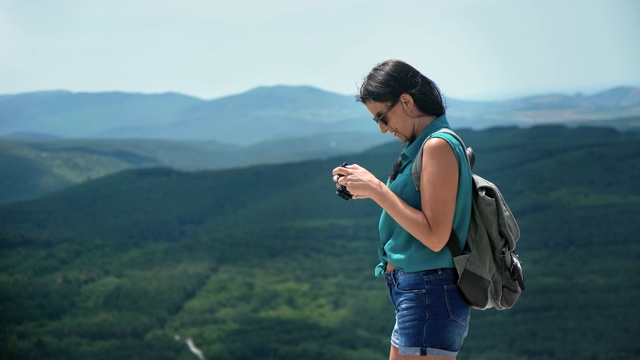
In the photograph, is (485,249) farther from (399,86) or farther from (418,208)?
(399,86)

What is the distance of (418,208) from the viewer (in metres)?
2.27

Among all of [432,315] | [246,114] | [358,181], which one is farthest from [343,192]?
[246,114]

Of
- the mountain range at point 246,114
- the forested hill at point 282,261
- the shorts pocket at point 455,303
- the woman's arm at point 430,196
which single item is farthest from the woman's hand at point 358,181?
the mountain range at point 246,114

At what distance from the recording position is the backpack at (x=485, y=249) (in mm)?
2246

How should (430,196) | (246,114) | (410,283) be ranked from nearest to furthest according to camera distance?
(430,196)
(410,283)
(246,114)

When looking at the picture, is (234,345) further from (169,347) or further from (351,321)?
(351,321)

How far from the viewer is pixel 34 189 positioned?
66.5 m

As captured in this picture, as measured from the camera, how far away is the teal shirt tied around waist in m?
2.22

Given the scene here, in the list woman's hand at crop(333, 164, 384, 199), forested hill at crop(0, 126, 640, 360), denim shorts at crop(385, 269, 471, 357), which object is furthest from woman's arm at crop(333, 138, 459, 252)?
forested hill at crop(0, 126, 640, 360)

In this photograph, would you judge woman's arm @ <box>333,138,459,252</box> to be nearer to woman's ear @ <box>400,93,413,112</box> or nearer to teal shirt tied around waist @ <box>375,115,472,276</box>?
teal shirt tied around waist @ <box>375,115,472,276</box>

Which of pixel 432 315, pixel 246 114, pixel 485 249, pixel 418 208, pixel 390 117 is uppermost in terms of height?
pixel 390 117

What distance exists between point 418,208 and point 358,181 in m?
0.20

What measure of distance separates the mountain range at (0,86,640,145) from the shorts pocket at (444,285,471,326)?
4787 cm

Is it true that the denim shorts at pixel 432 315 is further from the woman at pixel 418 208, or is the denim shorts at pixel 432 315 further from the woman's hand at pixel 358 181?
the woman's hand at pixel 358 181
